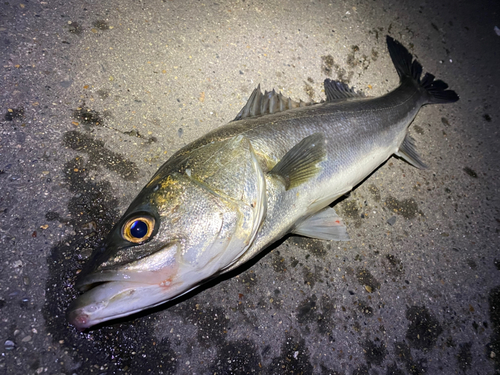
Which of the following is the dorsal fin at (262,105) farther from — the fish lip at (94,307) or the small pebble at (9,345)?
the small pebble at (9,345)

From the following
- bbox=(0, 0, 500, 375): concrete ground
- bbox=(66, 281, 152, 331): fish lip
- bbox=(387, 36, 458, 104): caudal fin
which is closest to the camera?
bbox=(66, 281, 152, 331): fish lip

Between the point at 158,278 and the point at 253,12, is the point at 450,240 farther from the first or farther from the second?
the point at 253,12

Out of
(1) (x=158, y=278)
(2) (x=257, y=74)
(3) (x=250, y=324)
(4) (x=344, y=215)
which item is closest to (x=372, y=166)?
(4) (x=344, y=215)

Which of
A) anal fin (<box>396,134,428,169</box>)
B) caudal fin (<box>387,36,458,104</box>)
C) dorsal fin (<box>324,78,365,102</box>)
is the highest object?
caudal fin (<box>387,36,458,104</box>)

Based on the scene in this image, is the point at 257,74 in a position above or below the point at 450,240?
above

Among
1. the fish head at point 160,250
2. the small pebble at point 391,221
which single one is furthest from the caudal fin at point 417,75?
the fish head at point 160,250

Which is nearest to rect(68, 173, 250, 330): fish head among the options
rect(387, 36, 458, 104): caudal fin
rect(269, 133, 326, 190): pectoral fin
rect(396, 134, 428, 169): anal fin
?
rect(269, 133, 326, 190): pectoral fin

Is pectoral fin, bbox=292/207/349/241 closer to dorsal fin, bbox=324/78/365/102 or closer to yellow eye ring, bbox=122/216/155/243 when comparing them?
A: yellow eye ring, bbox=122/216/155/243
